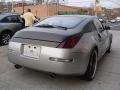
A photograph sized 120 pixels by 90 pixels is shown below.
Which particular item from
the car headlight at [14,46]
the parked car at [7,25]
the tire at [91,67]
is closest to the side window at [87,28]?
the tire at [91,67]

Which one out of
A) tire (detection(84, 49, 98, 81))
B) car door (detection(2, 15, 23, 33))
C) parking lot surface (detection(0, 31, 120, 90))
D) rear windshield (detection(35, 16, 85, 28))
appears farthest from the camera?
car door (detection(2, 15, 23, 33))

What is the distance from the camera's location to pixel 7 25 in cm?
940

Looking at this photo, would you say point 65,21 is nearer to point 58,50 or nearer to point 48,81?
point 58,50

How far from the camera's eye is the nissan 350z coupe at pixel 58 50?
4.22m

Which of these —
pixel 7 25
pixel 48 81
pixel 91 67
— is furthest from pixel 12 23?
pixel 91 67

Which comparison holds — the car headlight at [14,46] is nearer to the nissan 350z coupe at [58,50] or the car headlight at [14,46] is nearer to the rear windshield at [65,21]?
the nissan 350z coupe at [58,50]

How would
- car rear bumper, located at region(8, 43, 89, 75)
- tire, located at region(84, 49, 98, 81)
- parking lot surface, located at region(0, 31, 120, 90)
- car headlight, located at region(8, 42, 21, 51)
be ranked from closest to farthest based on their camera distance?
car rear bumper, located at region(8, 43, 89, 75) → parking lot surface, located at region(0, 31, 120, 90) → car headlight, located at region(8, 42, 21, 51) → tire, located at region(84, 49, 98, 81)

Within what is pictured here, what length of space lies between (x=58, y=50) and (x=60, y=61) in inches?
8.1

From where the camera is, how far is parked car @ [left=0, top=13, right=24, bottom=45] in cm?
928

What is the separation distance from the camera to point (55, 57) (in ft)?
13.8

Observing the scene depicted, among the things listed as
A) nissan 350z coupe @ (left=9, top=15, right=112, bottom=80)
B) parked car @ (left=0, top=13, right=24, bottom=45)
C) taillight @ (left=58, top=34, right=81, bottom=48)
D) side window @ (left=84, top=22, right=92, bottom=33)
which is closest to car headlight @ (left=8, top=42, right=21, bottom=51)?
nissan 350z coupe @ (left=9, top=15, right=112, bottom=80)

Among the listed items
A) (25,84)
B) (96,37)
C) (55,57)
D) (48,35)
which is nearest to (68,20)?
(96,37)

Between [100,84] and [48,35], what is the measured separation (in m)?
1.50

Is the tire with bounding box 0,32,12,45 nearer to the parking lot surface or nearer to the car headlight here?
the parking lot surface
